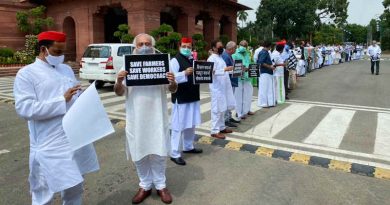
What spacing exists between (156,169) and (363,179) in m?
2.86

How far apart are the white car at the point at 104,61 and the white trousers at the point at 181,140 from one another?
8.02 m

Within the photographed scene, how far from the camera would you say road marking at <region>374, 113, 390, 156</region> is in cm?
652

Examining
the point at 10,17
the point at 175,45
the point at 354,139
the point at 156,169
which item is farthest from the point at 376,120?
the point at 10,17

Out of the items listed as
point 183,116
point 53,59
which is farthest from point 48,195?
point 183,116

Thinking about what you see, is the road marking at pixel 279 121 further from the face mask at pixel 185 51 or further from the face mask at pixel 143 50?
the face mask at pixel 143 50

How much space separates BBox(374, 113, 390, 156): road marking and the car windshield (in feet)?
30.4

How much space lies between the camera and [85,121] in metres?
3.39

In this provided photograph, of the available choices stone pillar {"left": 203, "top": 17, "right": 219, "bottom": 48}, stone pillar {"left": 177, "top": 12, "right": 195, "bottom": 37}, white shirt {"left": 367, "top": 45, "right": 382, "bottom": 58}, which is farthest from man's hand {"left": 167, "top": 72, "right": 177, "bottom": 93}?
stone pillar {"left": 203, "top": 17, "right": 219, "bottom": 48}

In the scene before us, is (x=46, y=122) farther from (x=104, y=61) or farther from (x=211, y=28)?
(x=211, y=28)

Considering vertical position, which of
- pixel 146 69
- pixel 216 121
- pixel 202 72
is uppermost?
pixel 146 69

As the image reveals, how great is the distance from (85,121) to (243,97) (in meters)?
6.01

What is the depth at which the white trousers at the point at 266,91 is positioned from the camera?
414 inches

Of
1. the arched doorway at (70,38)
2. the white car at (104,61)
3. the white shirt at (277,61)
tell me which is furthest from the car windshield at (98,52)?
the arched doorway at (70,38)

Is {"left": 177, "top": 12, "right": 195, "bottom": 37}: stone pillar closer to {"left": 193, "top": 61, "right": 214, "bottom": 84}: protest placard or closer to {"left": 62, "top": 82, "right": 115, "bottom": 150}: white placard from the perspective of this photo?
{"left": 193, "top": 61, "right": 214, "bottom": 84}: protest placard
